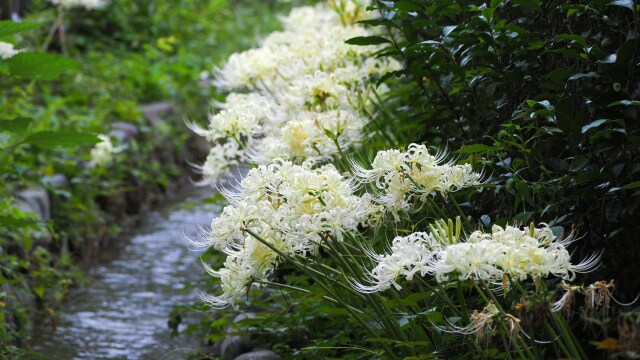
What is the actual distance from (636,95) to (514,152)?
1.58 ft

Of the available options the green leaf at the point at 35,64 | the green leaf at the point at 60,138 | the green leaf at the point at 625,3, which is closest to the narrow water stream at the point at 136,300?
the green leaf at the point at 60,138

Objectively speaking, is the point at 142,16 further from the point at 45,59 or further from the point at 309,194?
the point at 309,194

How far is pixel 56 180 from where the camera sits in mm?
6098

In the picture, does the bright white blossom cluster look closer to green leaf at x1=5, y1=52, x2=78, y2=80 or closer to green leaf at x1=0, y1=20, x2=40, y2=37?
green leaf at x1=5, y1=52, x2=78, y2=80

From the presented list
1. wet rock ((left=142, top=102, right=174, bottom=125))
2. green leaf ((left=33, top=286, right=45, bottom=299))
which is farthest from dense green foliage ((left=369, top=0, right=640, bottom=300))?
wet rock ((left=142, top=102, right=174, bottom=125))

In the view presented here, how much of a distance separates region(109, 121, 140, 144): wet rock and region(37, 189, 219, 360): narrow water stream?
0.77 meters

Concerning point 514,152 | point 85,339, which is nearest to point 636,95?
point 514,152

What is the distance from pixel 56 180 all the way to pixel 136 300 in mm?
1255

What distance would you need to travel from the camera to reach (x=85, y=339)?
4688 mm

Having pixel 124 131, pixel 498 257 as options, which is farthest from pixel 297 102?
pixel 124 131

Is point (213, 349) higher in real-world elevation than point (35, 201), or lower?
lower

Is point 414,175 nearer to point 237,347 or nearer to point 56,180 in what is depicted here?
point 237,347

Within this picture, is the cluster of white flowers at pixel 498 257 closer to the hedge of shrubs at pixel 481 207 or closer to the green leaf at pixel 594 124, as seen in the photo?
the hedge of shrubs at pixel 481 207

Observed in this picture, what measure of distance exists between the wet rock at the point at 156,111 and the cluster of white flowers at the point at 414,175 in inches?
240
